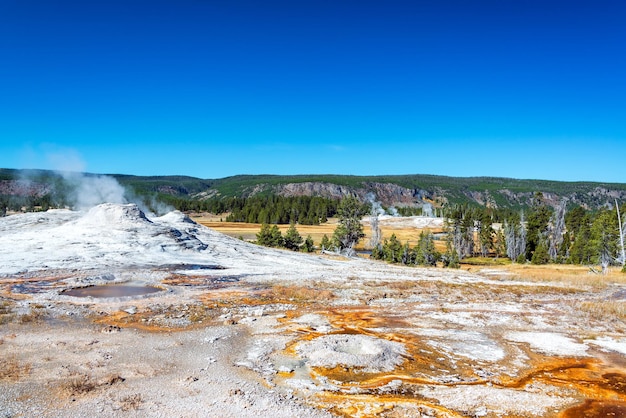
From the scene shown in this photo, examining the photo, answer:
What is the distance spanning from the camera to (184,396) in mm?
12016

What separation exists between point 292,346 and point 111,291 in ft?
50.7

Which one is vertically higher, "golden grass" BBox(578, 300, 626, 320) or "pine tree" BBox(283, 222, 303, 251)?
"golden grass" BBox(578, 300, 626, 320)

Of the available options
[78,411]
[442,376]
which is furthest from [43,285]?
[442,376]

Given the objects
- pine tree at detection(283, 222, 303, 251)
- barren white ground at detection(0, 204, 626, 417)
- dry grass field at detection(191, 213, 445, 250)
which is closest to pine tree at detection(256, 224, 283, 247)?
pine tree at detection(283, 222, 303, 251)

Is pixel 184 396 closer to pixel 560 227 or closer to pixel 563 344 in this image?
pixel 563 344

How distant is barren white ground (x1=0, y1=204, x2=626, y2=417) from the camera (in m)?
11.9

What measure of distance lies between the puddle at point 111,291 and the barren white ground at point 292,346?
105 cm

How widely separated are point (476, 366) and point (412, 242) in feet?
269

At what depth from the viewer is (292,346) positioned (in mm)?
16703

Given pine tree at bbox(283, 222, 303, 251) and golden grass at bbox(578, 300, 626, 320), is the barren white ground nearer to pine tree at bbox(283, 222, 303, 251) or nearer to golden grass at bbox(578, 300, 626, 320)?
golden grass at bbox(578, 300, 626, 320)

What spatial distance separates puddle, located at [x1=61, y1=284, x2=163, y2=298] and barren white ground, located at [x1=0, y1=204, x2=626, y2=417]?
3.43 ft

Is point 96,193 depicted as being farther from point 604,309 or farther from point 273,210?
point 273,210

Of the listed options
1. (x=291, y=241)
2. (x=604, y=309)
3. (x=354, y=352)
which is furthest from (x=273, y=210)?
(x=354, y=352)

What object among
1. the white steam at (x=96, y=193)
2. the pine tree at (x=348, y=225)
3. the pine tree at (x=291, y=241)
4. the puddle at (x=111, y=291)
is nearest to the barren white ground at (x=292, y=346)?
the puddle at (x=111, y=291)
